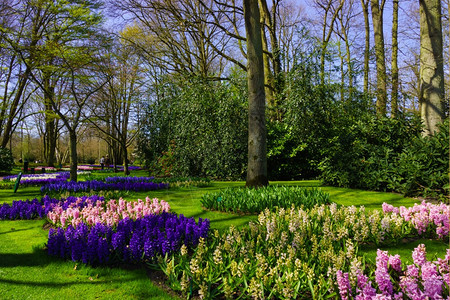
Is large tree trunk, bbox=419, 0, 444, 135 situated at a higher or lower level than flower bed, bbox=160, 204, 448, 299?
higher

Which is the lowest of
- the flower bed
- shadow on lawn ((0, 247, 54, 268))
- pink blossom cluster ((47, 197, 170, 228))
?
shadow on lawn ((0, 247, 54, 268))

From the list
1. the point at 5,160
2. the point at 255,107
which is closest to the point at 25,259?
the point at 255,107

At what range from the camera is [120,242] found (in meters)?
3.71

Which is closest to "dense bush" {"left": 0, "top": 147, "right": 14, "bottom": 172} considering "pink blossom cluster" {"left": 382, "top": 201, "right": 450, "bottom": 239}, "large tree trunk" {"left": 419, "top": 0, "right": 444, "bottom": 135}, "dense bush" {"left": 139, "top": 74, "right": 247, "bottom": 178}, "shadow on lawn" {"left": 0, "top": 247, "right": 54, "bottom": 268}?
"dense bush" {"left": 139, "top": 74, "right": 247, "bottom": 178}

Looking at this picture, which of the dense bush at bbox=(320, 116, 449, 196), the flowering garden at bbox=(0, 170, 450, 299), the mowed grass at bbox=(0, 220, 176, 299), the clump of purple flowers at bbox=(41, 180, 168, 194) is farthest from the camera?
the clump of purple flowers at bbox=(41, 180, 168, 194)

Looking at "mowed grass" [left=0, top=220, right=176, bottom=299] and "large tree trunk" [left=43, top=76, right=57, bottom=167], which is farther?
"large tree trunk" [left=43, top=76, right=57, bottom=167]

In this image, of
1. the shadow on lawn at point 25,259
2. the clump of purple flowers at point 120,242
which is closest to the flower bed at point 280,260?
the clump of purple flowers at point 120,242

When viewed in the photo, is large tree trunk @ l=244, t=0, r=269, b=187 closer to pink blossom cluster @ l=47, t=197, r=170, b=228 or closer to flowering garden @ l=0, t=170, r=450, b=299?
flowering garden @ l=0, t=170, r=450, b=299

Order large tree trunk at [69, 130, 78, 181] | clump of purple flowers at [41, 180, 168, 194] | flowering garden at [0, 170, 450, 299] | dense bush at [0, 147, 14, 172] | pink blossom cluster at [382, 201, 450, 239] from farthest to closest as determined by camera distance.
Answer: dense bush at [0, 147, 14, 172] < large tree trunk at [69, 130, 78, 181] < clump of purple flowers at [41, 180, 168, 194] < pink blossom cluster at [382, 201, 450, 239] < flowering garden at [0, 170, 450, 299]

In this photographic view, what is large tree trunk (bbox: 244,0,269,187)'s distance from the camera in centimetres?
805

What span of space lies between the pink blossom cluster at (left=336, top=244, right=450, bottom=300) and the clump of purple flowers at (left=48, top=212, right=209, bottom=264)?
199 centimetres

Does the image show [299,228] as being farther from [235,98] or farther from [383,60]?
[383,60]

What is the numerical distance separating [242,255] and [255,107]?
5440mm

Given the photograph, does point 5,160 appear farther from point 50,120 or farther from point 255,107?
point 255,107
